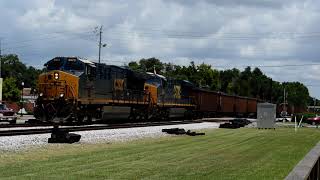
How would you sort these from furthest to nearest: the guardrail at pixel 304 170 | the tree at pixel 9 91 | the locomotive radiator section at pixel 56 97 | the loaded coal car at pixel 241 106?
the tree at pixel 9 91
the loaded coal car at pixel 241 106
the locomotive radiator section at pixel 56 97
the guardrail at pixel 304 170

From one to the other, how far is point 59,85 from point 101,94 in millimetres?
4278

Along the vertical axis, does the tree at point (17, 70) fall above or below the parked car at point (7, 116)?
above

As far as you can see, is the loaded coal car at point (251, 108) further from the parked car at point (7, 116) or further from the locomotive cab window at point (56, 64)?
the locomotive cab window at point (56, 64)

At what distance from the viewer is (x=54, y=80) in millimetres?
34562

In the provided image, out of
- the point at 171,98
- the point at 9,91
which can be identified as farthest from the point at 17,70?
the point at 171,98

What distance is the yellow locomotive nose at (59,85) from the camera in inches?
1355

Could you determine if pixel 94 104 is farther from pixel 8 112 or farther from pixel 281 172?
pixel 281 172

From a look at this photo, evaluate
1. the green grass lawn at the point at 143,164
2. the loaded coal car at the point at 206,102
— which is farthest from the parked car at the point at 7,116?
the loaded coal car at the point at 206,102

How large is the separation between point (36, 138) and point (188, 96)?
3962 centimetres

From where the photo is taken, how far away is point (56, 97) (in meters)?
34.2

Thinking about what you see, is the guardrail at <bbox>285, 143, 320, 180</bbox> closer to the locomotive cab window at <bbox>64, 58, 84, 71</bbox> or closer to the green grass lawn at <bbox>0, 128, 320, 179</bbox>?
the green grass lawn at <bbox>0, 128, 320, 179</bbox>

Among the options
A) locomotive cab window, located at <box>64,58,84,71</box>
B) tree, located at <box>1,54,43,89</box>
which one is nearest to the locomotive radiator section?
locomotive cab window, located at <box>64,58,84,71</box>

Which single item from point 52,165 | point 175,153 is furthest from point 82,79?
point 52,165

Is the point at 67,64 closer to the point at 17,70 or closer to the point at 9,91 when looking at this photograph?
the point at 9,91
